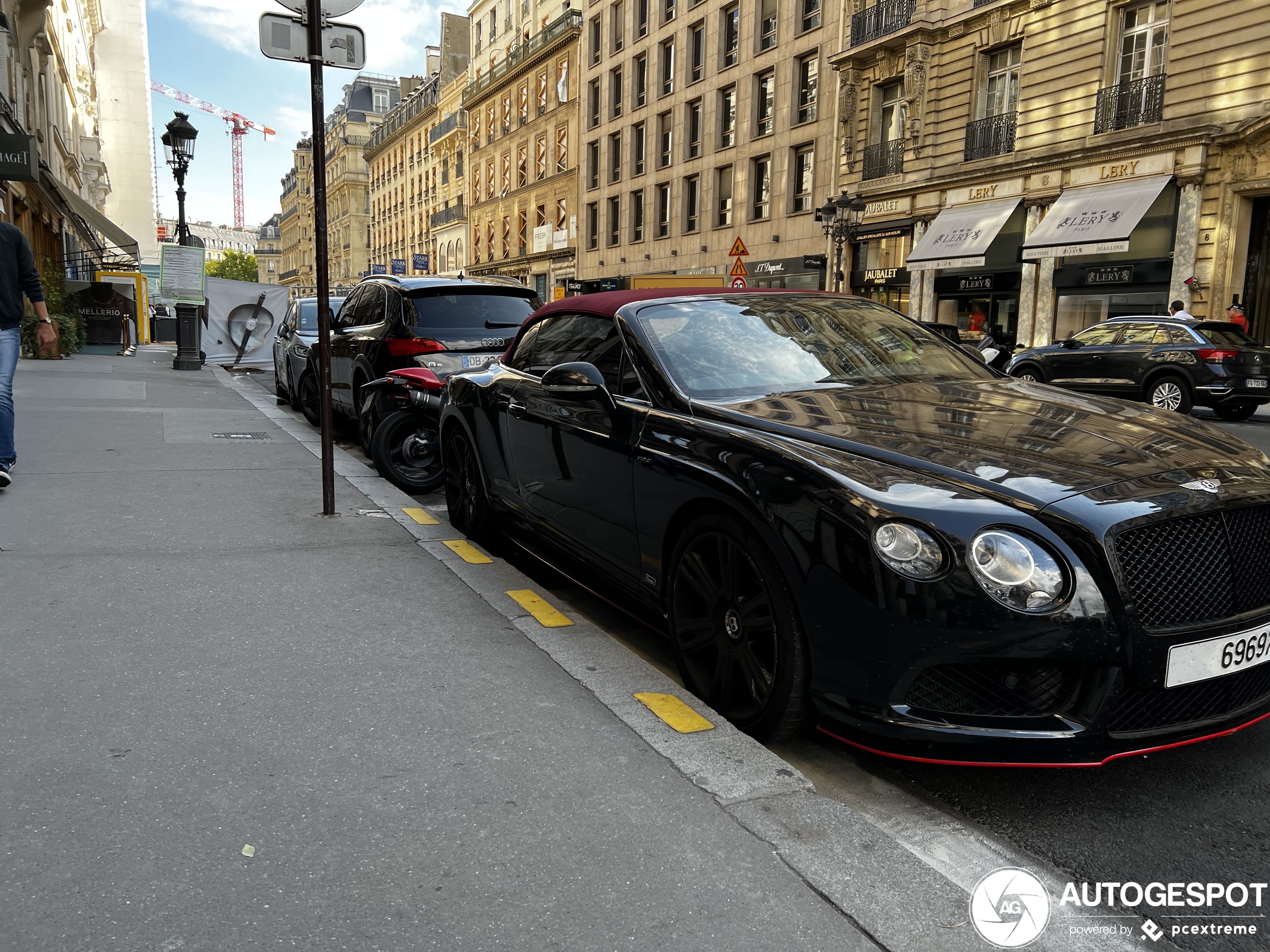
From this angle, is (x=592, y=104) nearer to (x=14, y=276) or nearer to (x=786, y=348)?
(x=14, y=276)

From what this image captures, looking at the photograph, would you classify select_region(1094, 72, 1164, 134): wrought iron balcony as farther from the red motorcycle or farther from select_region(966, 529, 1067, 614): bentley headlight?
select_region(966, 529, 1067, 614): bentley headlight

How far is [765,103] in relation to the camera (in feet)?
116

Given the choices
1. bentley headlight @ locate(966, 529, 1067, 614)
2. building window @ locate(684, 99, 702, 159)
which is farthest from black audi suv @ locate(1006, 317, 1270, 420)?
building window @ locate(684, 99, 702, 159)

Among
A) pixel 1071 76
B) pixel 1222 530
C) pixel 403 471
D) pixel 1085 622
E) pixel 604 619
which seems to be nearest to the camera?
pixel 1085 622

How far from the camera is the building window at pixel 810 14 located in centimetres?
3256

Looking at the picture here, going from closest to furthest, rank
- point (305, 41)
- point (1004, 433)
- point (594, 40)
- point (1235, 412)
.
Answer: point (1004, 433), point (305, 41), point (1235, 412), point (594, 40)

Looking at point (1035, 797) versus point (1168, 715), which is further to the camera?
point (1035, 797)

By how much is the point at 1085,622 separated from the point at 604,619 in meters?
2.52

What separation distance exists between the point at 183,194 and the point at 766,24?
21.0 meters

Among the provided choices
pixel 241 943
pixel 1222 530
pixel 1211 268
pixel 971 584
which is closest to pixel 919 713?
pixel 971 584

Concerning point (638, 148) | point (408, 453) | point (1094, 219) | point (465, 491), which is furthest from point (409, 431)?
point (638, 148)

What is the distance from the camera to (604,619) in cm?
466

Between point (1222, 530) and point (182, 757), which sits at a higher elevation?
point (1222, 530)

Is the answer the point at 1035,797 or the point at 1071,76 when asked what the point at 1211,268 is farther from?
the point at 1035,797
